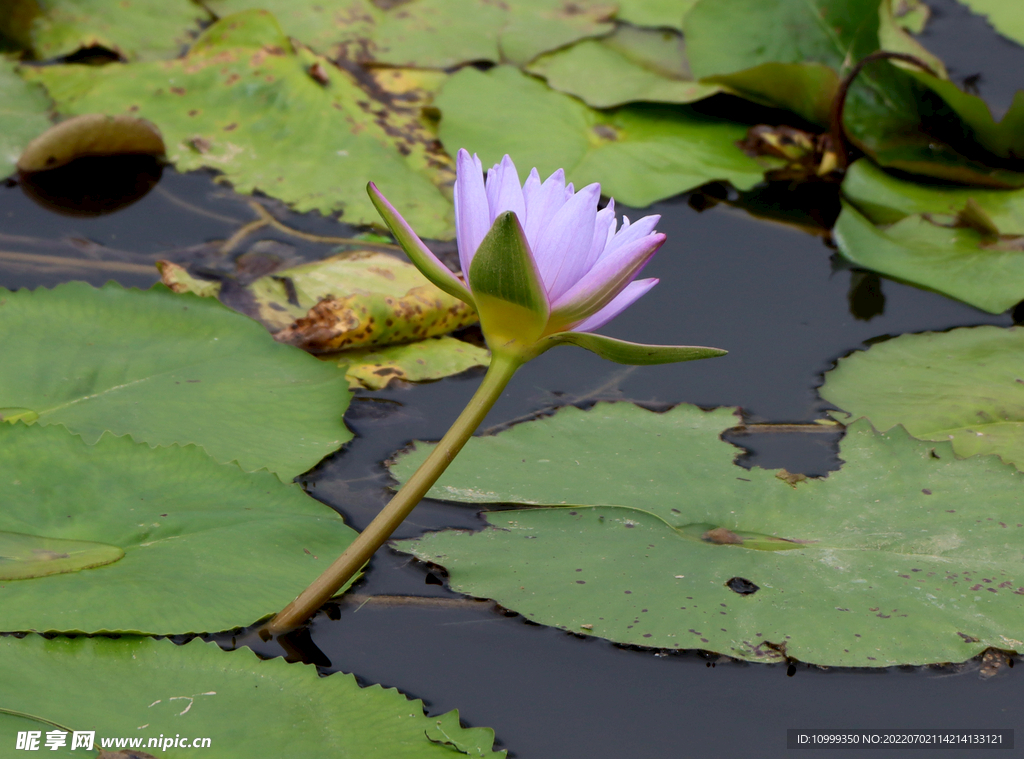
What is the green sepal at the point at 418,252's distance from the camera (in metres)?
1.02

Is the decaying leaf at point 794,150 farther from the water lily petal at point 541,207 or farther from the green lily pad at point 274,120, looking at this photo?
the water lily petal at point 541,207

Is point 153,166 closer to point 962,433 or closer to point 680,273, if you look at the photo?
point 680,273

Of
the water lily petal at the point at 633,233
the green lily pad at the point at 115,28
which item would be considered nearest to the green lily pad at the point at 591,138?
the green lily pad at the point at 115,28

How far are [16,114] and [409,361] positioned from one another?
55.2 inches

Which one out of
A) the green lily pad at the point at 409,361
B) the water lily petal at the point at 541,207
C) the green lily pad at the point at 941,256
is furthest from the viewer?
the green lily pad at the point at 941,256

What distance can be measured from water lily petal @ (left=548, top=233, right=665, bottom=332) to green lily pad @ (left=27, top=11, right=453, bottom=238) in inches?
47.2

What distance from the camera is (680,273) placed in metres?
2.14

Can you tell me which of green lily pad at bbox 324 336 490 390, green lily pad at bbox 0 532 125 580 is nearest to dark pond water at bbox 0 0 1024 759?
green lily pad at bbox 324 336 490 390

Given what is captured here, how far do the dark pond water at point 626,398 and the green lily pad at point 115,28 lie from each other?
0.59 m

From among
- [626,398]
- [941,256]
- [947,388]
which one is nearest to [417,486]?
[626,398]

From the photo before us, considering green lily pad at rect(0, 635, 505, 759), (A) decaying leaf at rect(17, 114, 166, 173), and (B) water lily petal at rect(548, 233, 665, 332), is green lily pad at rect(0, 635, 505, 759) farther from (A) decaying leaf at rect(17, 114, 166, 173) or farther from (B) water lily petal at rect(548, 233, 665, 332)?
(A) decaying leaf at rect(17, 114, 166, 173)

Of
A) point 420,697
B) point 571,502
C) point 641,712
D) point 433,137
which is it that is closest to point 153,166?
point 433,137

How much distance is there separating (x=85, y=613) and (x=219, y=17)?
2469 millimetres

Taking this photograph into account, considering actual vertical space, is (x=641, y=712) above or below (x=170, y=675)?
below
